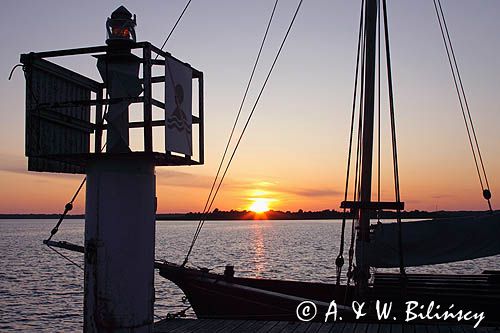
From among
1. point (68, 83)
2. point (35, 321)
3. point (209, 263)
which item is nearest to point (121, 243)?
point (68, 83)

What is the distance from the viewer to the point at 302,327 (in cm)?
1077

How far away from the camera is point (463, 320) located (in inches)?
453

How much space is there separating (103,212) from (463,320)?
7.54 metres

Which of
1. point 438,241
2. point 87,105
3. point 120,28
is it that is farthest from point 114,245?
point 438,241

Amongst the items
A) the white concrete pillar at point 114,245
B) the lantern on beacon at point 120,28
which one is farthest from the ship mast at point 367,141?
the lantern on beacon at point 120,28

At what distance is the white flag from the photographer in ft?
25.4

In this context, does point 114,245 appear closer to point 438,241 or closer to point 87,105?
point 87,105

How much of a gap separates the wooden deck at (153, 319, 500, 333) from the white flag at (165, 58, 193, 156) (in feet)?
13.2

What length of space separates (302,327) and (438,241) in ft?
16.4

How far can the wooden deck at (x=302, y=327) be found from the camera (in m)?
10.3

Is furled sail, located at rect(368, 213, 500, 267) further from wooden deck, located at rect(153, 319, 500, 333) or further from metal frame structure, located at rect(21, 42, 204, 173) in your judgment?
metal frame structure, located at rect(21, 42, 204, 173)

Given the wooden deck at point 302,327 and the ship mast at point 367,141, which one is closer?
the wooden deck at point 302,327

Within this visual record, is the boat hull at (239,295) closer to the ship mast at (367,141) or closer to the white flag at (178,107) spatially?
the ship mast at (367,141)

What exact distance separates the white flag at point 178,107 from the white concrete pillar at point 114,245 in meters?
0.65
